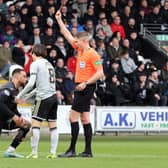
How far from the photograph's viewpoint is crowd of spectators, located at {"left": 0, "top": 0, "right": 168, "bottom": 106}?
26.0 meters

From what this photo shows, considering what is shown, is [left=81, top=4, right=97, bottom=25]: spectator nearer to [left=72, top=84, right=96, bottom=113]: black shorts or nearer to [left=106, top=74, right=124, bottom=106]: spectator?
[left=106, top=74, right=124, bottom=106]: spectator

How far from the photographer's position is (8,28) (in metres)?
26.6

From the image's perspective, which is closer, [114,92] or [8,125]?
[8,125]

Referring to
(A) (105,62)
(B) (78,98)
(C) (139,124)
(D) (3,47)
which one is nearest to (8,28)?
(D) (3,47)

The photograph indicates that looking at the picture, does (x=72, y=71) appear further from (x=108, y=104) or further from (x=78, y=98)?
(x=78, y=98)

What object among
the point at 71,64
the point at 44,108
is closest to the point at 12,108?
the point at 44,108

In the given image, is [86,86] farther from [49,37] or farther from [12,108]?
[49,37]

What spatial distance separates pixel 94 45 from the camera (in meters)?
27.6

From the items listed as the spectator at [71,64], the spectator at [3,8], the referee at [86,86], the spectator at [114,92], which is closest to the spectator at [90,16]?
the spectator at [71,64]

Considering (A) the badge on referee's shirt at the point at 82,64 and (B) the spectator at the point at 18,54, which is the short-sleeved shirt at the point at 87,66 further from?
(B) the spectator at the point at 18,54

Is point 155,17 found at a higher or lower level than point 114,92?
higher

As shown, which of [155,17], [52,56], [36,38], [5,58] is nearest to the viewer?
[5,58]

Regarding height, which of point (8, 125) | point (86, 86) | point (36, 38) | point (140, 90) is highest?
point (36, 38)

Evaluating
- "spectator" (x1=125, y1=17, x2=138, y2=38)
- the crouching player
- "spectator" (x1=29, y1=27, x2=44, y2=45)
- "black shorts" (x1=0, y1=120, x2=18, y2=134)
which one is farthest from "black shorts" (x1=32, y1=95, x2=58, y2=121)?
"spectator" (x1=125, y1=17, x2=138, y2=38)
